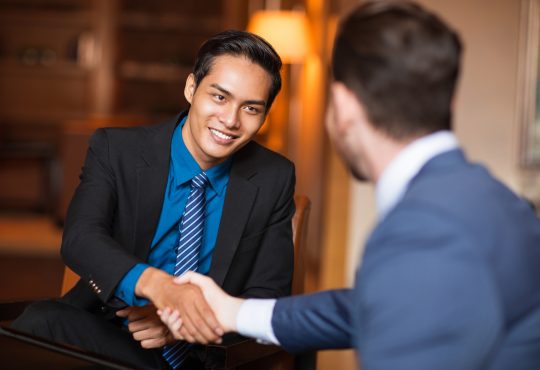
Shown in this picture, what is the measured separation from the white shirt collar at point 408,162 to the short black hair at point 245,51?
103 centimetres

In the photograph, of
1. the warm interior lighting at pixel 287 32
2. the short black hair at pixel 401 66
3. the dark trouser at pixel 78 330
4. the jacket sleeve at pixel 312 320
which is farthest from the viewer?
the warm interior lighting at pixel 287 32

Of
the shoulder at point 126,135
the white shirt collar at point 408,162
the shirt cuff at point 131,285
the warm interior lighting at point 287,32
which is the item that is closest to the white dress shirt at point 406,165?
the white shirt collar at point 408,162

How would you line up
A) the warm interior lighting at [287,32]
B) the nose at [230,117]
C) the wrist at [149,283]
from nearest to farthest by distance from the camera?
the wrist at [149,283], the nose at [230,117], the warm interior lighting at [287,32]

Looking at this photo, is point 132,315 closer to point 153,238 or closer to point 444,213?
point 153,238

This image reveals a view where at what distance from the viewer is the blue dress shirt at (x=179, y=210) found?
8.00ft

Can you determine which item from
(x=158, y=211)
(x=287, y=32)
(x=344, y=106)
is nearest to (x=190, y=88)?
(x=158, y=211)

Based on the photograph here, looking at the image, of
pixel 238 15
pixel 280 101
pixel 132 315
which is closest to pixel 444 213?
pixel 132 315

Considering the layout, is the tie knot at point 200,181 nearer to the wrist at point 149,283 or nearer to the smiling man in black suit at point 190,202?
the smiling man in black suit at point 190,202

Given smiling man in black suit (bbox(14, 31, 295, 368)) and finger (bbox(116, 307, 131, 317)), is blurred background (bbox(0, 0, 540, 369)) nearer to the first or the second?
smiling man in black suit (bbox(14, 31, 295, 368))

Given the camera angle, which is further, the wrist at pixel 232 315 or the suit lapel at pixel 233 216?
the suit lapel at pixel 233 216

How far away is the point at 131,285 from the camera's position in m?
2.08

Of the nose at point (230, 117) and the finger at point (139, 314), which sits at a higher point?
the nose at point (230, 117)

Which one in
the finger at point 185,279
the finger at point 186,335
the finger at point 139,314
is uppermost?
the finger at point 185,279

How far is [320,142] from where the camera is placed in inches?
245
